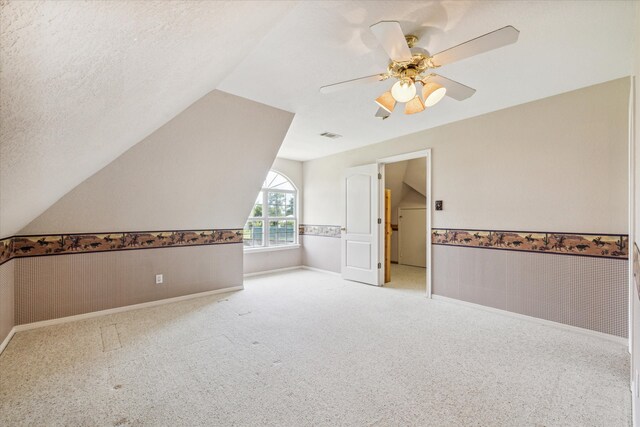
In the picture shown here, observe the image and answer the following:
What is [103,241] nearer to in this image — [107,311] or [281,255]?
[107,311]

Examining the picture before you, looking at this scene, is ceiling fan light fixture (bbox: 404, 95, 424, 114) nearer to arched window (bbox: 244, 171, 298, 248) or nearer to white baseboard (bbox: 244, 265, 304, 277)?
arched window (bbox: 244, 171, 298, 248)

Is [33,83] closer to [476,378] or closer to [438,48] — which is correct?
[438,48]

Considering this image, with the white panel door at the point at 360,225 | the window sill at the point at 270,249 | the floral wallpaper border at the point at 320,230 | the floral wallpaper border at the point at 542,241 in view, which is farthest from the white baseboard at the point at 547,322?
the window sill at the point at 270,249

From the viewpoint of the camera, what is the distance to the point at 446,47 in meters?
2.12

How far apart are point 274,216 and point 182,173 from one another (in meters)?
2.69

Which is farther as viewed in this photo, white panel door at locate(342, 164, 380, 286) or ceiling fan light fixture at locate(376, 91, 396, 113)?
white panel door at locate(342, 164, 380, 286)

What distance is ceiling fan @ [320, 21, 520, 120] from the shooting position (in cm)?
155

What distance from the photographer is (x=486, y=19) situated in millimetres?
1819

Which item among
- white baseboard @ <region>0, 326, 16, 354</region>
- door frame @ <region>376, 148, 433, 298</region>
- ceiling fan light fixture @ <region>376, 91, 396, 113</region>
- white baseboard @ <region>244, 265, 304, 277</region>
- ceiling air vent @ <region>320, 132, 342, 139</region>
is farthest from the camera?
white baseboard @ <region>244, 265, 304, 277</region>

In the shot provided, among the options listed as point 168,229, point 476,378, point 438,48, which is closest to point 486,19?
point 438,48

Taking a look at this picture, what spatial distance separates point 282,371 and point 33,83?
2.12 metres

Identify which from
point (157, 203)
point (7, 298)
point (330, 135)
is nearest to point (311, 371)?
point (157, 203)

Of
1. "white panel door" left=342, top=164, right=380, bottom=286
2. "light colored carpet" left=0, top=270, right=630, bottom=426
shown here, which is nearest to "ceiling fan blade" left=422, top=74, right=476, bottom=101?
"light colored carpet" left=0, top=270, right=630, bottom=426

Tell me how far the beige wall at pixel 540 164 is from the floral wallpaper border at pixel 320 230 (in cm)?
207
